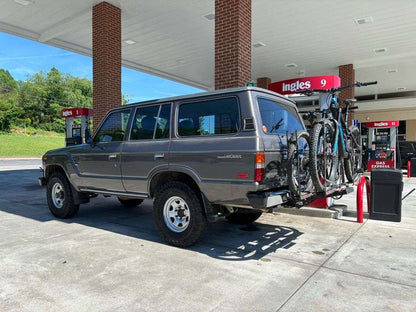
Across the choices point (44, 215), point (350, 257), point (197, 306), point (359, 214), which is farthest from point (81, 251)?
point (359, 214)

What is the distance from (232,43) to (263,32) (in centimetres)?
522

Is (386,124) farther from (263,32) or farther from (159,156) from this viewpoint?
(159,156)

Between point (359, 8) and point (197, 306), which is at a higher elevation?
point (359, 8)

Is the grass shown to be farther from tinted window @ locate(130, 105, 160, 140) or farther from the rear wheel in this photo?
the rear wheel

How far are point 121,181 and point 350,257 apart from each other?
3602 mm

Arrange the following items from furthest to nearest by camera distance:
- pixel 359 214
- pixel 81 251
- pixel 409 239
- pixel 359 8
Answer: pixel 359 8
pixel 359 214
pixel 409 239
pixel 81 251

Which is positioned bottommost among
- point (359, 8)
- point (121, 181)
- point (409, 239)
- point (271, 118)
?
point (409, 239)

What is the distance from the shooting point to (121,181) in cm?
A: 549

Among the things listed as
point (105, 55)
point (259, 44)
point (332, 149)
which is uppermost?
point (259, 44)

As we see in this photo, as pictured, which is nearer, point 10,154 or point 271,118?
point 271,118

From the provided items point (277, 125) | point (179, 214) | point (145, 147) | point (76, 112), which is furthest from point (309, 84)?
point (76, 112)

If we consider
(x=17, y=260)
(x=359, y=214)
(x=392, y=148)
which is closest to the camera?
(x=17, y=260)

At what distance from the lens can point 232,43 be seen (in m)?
7.62

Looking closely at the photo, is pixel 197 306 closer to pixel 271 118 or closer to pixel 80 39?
pixel 271 118
